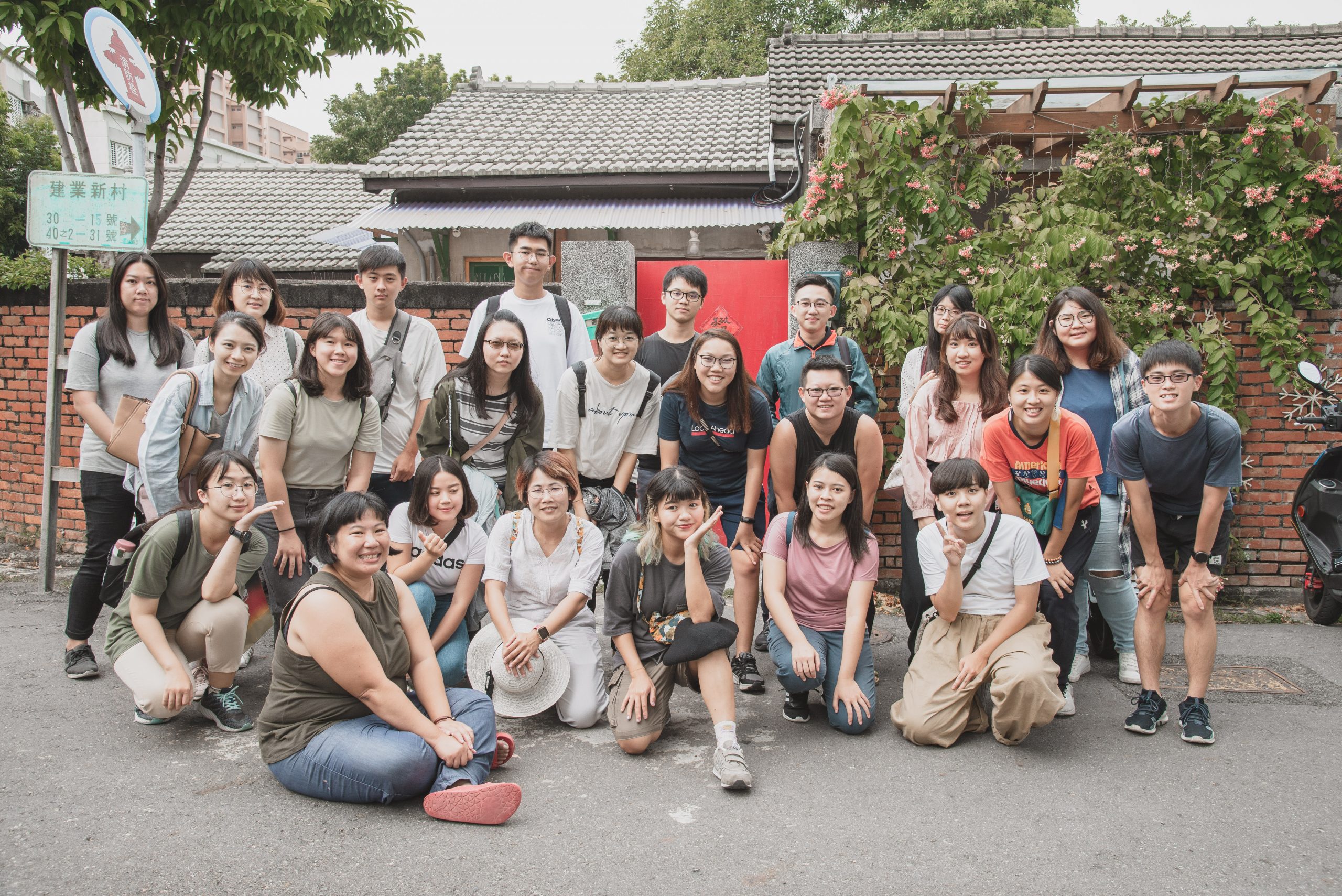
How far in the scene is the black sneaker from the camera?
3.63m

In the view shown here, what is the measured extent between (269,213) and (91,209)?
11668 mm

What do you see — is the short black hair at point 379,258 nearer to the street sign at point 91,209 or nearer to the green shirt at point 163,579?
the green shirt at point 163,579

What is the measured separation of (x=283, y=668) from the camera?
3.11 m

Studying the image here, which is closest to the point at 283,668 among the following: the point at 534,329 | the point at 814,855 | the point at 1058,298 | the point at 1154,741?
the point at 814,855

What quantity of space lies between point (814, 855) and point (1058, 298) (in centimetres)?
293

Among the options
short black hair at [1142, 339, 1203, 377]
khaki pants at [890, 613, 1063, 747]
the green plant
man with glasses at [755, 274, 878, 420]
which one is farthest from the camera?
the green plant

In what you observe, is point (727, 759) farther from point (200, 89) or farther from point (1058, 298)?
point (200, 89)

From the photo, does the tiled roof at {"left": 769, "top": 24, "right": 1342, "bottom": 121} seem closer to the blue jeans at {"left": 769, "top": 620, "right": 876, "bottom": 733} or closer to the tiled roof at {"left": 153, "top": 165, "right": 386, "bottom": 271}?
the tiled roof at {"left": 153, "top": 165, "right": 386, "bottom": 271}

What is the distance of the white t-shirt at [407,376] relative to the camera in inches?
182

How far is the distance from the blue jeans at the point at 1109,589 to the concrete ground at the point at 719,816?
1.65 ft

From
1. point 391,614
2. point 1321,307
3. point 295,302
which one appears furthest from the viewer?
point 295,302

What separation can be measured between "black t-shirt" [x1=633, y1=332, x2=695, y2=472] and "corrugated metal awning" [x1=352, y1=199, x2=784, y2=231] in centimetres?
566

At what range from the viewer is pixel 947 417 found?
4352mm

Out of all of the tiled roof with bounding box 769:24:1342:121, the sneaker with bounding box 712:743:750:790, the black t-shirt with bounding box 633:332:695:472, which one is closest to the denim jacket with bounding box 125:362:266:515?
the black t-shirt with bounding box 633:332:695:472
